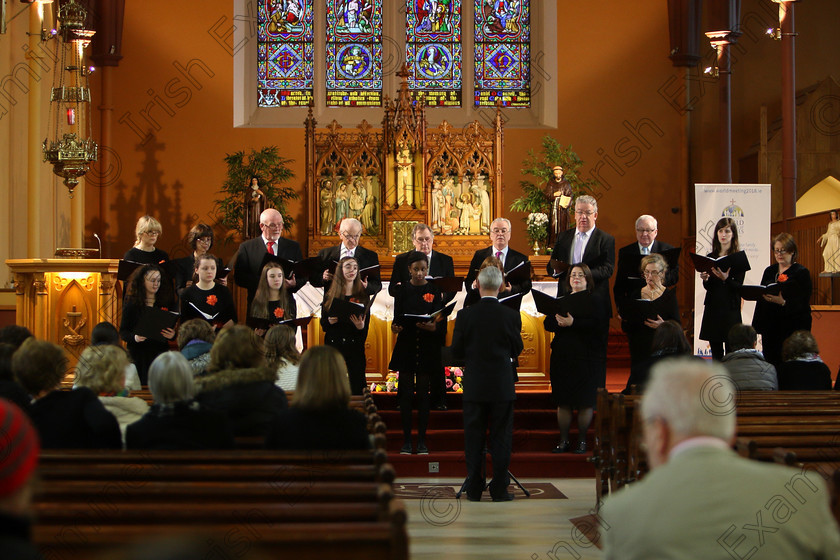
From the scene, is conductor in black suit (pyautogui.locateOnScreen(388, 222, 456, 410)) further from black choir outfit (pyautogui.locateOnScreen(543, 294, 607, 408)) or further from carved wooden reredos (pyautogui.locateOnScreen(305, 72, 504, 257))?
carved wooden reredos (pyautogui.locateOnScreen(305, 72, 504, 257))

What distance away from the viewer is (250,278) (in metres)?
7.12

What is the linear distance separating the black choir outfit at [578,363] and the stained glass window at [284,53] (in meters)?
6.79

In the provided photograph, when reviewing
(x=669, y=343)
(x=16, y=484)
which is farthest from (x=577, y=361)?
(x=16, y=484)

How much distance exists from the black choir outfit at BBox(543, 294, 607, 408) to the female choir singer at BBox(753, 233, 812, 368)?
1.14m

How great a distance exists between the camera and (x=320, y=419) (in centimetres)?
331

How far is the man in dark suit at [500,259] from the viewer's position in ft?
22.2

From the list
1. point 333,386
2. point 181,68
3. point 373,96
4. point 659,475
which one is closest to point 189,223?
point 181,68

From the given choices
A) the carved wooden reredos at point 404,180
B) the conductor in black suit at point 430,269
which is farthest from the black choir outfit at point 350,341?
the carved wooden reredos at point 404,180

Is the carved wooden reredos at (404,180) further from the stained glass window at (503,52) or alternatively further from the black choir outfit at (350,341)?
the black choir outfit at (350,341)

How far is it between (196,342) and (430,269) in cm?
238

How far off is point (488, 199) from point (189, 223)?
403 cm

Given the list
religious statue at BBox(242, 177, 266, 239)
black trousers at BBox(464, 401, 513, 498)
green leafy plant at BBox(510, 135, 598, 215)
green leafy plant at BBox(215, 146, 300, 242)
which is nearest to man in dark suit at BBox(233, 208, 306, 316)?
black trousers at BBox(464, 401, 513, 498)

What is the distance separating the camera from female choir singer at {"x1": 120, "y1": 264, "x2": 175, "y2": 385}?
20.5ft

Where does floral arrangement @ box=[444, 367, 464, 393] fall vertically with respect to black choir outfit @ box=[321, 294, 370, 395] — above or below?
below
